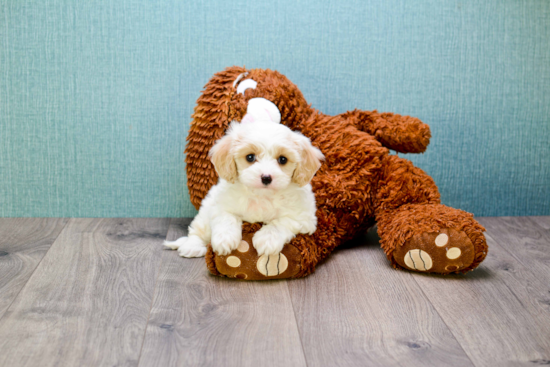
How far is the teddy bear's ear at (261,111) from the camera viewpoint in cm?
162

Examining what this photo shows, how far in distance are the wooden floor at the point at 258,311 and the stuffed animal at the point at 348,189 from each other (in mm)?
60

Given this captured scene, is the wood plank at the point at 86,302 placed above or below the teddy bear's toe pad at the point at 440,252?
below

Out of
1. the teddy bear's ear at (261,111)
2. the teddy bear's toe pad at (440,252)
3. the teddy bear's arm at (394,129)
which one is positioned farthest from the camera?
the teddy bear's arm at (394,129)

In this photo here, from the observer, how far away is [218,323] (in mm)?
1223

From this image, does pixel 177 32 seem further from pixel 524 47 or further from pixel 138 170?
pixel 524 47

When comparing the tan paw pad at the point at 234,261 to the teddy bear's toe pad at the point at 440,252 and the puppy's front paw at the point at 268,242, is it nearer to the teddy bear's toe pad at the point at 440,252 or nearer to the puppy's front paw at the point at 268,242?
the puppy's front paw at the point at 268,242

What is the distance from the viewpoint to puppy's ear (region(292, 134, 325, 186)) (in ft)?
4.63

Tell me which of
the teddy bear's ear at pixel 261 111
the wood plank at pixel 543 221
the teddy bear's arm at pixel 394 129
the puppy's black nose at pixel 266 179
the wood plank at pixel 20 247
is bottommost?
the wood plank at pixel 20 247

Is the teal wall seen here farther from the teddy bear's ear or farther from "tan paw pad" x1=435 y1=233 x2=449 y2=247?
"tan paw pad" x1=435 y1=233 x2=449 y2=247

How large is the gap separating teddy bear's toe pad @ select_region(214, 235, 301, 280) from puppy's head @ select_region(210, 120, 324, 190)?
17 centimetres

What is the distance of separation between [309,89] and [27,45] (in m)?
1.00

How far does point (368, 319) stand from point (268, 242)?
1.05 feet

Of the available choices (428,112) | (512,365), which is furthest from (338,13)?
(512,365)

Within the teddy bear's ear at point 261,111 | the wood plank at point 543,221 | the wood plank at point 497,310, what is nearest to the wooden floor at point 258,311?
the wood plank at point 497,310
